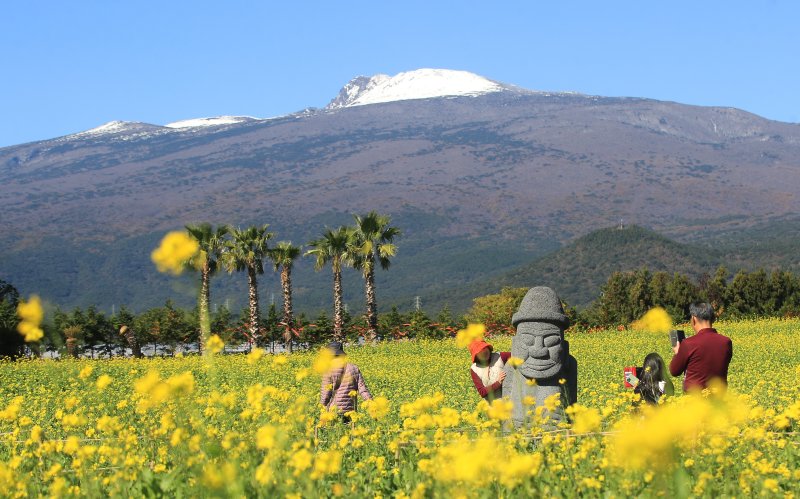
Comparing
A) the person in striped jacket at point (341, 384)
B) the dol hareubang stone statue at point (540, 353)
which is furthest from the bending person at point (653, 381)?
the person in striped jacket at point (341, 384)

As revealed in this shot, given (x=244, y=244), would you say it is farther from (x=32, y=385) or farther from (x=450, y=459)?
(x=450, y=459)

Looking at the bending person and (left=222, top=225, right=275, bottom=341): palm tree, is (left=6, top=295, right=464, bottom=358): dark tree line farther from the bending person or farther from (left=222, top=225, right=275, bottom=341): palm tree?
the bending person

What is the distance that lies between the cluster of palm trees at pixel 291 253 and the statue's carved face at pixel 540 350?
32.7 m

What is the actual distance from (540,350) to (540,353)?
0.03m

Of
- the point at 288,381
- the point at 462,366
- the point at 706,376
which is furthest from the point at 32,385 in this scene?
the point at 706,376

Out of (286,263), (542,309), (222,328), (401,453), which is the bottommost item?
(222,328)

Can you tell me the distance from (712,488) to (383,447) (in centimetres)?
368

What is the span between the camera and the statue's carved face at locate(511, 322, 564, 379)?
33.0 feet

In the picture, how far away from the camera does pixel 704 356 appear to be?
9797mm

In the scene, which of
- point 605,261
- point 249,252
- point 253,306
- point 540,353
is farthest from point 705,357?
point 605,261

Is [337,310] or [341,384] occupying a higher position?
[341,384]

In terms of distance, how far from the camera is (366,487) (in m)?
7.59

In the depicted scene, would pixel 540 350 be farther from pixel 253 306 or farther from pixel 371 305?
pixel 371 305

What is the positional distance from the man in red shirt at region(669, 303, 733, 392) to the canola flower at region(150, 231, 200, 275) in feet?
19.2
